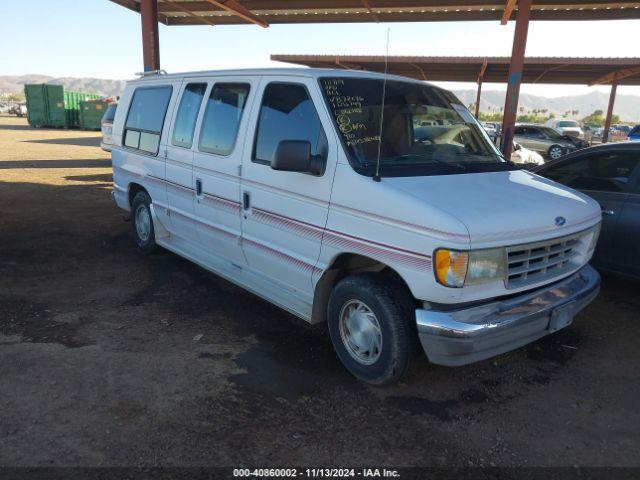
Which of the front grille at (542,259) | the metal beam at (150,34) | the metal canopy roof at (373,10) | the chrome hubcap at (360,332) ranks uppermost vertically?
the metal canopy roof at (373,10)

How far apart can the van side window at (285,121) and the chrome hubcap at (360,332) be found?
1.14 meters

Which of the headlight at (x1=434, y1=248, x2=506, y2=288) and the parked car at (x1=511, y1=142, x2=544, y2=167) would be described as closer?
the headlight at (x1=434, y1=248, x2=506, y2=288)

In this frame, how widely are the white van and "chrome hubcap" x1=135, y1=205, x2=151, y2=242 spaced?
1503mm

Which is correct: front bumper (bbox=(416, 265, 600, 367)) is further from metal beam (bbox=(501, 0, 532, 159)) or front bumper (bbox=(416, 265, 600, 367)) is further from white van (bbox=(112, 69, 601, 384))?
metal beam (bbox=(501, 0, 532, 159))

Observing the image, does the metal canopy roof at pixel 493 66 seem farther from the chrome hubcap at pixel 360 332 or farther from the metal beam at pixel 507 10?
the chrome hubcap at pixel 360 332

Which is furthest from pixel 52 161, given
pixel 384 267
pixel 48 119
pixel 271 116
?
pixel 48 119

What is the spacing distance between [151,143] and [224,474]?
13.4 ft

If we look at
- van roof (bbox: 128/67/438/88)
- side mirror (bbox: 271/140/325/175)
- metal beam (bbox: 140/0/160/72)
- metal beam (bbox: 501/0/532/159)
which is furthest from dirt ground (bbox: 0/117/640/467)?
metal beam (bbox: 140/0/160/72)

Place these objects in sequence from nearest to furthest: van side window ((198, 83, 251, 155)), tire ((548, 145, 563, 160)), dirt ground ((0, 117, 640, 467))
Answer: dirt ground ((0, 117, 640, 467)) → van side window ((198, 83, 251, 155)) → tire ((548, 145, 563, 160))

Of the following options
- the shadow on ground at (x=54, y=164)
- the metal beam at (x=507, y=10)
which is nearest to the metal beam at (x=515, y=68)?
the metal beam at (x=507, y=10)

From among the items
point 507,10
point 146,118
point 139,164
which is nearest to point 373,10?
point 507,10

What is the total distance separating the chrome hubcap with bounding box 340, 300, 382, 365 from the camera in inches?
136

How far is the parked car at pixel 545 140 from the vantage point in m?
20.6

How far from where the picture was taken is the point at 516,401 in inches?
135
